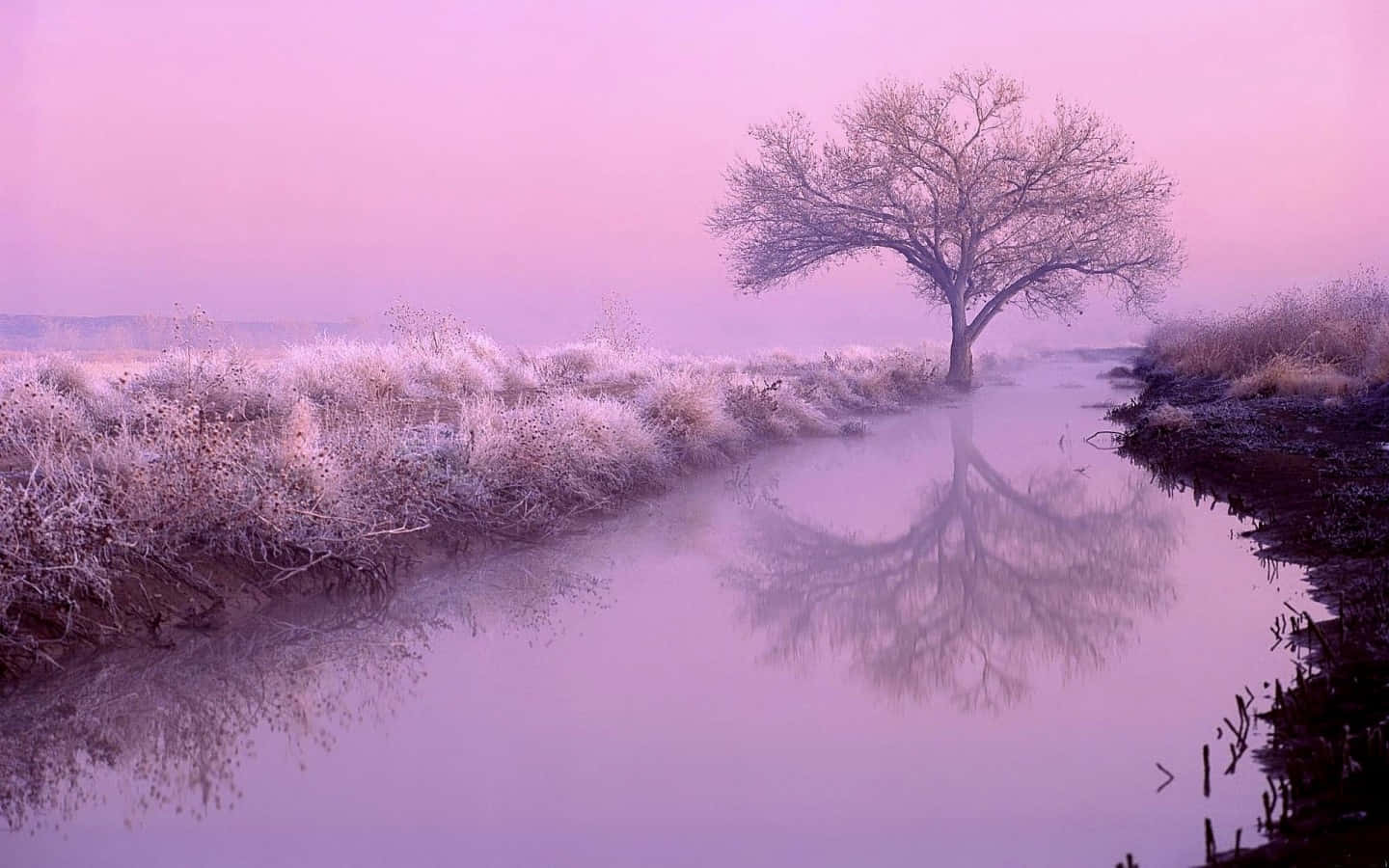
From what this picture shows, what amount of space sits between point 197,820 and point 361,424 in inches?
263

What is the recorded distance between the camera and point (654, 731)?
5.38 metres

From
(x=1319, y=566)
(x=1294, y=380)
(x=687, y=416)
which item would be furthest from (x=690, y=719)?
(x=1294, y=380)

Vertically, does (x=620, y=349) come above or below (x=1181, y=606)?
above

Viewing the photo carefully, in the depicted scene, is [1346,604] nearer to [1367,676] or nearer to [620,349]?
[1367,676]

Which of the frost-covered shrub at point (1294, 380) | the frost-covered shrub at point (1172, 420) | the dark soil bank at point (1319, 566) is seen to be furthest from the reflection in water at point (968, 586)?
the frost-covered shrub at point (1294, 380)

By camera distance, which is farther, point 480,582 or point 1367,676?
point 480,582

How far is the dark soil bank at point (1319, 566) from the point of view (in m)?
3.71

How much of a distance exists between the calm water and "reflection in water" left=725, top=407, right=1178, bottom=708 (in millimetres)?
41

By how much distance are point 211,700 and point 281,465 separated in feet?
9.48

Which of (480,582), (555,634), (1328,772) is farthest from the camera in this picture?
(480,582)

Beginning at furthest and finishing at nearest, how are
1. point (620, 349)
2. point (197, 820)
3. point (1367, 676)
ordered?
point (620, 349) < point (1367, 676) < point (197, 820)

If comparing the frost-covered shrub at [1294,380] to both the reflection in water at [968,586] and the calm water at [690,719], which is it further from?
the calm water at [690,719]

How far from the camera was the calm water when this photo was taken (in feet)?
14.0

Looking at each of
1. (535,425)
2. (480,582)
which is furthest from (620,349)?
(480,582)
